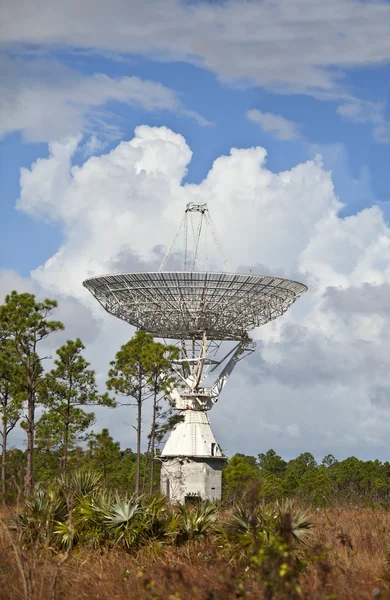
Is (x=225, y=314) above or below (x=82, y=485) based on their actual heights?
above

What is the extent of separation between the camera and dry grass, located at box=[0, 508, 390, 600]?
12414 millimetres

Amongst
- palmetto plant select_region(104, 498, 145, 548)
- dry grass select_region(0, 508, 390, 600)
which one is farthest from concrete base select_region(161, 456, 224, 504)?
palmetto plant select_region(104, 498, 145, 548)

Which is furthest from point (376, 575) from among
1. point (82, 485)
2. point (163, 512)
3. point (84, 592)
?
point (82, 485)

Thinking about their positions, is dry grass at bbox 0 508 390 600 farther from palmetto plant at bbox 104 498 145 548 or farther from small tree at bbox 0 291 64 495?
small tree at bbox 0 291 64 495

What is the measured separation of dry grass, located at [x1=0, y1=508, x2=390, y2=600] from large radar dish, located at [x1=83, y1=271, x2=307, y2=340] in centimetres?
3242

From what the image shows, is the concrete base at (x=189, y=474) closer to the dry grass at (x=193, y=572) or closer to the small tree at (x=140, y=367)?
the small tree at (x=140, y=367)

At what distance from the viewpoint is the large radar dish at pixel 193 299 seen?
51.2 m

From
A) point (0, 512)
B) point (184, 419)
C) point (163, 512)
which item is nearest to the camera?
point (163, 512)

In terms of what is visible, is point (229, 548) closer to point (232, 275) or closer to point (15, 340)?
point (15, 340)

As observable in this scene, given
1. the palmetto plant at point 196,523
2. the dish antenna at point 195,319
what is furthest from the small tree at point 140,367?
the palmetto plant at point 196,523

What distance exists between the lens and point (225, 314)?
179 ft

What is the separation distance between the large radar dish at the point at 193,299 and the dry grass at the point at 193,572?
106ft

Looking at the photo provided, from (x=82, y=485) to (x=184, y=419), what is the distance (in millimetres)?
39004

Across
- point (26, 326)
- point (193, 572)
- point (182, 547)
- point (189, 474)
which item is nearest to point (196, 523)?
point (182, 547)
